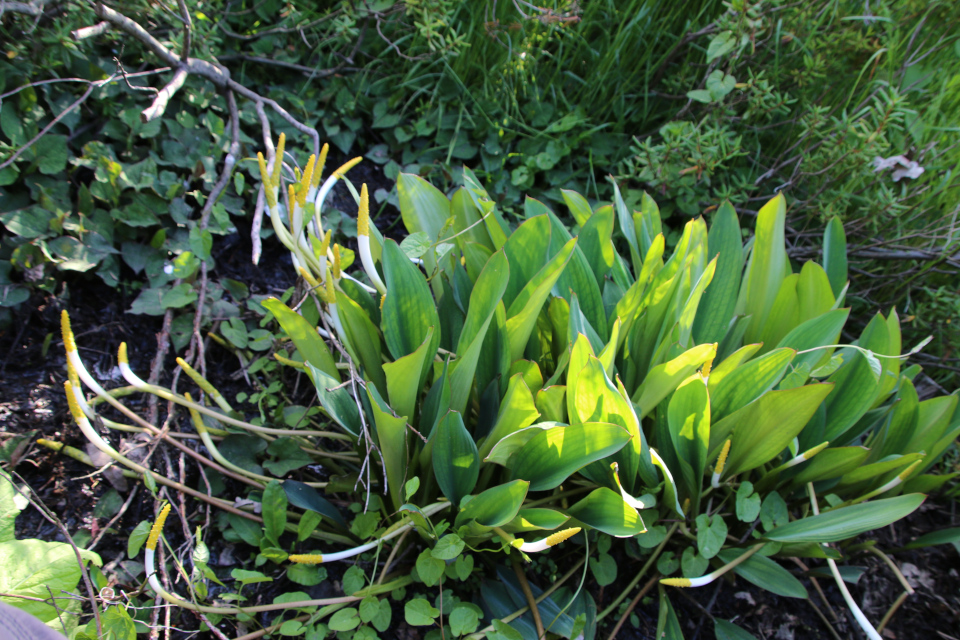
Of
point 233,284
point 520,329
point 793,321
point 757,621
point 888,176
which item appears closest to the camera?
point 520,329

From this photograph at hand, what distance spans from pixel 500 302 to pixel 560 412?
238mm

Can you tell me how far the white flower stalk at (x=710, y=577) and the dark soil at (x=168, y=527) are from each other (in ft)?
0.38

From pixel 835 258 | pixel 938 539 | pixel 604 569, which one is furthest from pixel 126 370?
pixel 938 539

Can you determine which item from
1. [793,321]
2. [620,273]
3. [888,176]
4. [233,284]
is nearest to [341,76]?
[233,284]

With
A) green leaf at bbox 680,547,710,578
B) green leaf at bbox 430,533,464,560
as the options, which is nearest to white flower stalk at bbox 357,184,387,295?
green leaf at bbox 430,533,464,560

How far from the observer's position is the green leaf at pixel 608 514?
938 millimetres

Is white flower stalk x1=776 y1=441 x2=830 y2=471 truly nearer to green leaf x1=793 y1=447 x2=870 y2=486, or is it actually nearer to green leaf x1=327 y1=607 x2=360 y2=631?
green leaf x1=793 y1=447 x2=870 y2=486

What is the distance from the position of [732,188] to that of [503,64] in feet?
2.82

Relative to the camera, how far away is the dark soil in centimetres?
114

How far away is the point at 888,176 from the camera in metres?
1.75

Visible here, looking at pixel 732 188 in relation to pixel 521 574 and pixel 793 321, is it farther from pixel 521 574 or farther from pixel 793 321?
pixel 521 574

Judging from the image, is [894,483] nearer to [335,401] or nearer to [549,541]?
[549,541]

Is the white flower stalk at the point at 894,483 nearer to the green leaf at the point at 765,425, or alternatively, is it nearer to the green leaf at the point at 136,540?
the green leaf at the point at 765,425

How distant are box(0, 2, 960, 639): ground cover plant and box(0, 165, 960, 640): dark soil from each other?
0.12 ft
